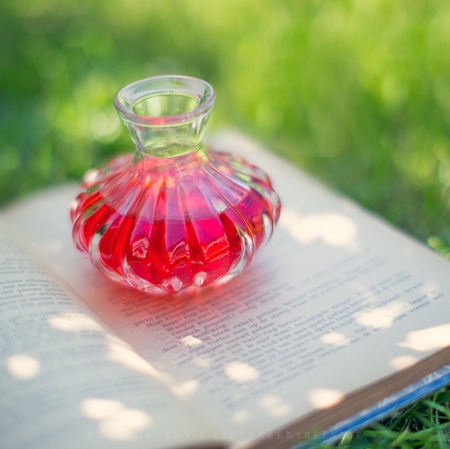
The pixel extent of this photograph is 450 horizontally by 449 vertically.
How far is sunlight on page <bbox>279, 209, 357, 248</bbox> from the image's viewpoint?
1.15 meters

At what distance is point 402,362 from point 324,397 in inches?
5.2

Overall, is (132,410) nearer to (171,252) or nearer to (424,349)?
(171,252)

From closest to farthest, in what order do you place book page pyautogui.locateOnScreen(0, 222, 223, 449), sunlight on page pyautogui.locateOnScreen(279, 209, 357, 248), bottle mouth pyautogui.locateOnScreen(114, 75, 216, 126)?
book page pyautogui.locateOnScreen(0, 222, 223, 449)
bottle mouth pyautogui.locateOnScreen(114, 75, 216, 126)
sunlight on page pyautogui.locateOnScreen(279, 209, 357, 248)

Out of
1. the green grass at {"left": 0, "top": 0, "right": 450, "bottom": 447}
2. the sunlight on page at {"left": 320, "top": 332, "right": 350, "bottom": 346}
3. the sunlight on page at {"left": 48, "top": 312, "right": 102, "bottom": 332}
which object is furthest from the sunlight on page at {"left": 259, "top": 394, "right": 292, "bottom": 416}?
the green grass at {"left": 0, "top": 0, "right": 450, "bottom": 447}

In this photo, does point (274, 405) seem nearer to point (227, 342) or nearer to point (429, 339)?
point (227, 342)

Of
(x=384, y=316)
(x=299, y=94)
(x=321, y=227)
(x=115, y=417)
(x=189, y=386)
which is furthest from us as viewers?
(x=299, y=94)

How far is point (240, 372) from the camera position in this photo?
87cm

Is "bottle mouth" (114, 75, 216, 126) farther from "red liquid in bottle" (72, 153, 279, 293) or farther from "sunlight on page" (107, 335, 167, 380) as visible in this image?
"sunlight on page" (107, 335, 167, 380)

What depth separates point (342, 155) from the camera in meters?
1.66

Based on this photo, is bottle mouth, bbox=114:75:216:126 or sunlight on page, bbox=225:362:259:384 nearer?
sunlight on page, bbox=225:362:259:384

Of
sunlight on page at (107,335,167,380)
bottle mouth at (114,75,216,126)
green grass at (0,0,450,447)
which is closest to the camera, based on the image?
sunlight on page at (107,335,167,380)

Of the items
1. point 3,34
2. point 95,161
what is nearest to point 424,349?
point 95,161

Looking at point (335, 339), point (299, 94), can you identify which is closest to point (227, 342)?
point (335, 339)

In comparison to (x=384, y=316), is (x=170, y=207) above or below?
above
